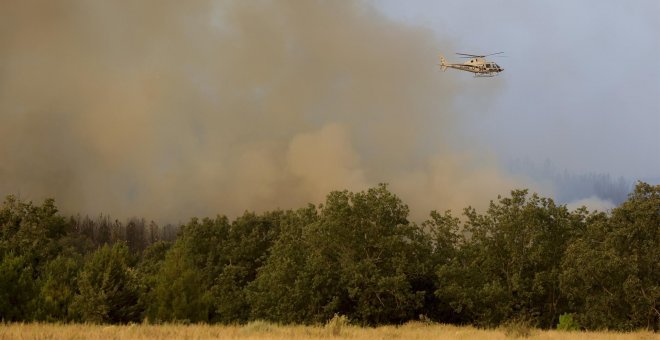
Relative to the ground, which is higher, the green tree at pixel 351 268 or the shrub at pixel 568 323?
the green tree at pixel 351 268

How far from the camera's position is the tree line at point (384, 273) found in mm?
42625

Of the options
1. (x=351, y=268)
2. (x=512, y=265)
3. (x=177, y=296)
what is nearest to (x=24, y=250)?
(x=177, y=296)

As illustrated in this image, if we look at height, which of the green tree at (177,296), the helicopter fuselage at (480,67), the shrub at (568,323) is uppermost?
the helicopter fuselage at (480,67)

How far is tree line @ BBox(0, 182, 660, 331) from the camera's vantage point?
140 ft

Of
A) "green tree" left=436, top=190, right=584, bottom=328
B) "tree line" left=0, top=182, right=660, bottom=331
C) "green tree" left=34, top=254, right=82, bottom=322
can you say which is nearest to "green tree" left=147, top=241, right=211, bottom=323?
"tree line" left=0, top=182, right=660, bottom=331

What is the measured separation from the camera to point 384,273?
1914 inches

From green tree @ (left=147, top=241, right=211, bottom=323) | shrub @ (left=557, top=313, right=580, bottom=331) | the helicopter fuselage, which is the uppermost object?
the helicopter fuselage

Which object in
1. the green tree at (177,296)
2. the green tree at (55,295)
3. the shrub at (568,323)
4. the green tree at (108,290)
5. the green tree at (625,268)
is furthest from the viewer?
the shrub at (568,323)

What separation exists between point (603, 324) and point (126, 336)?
1480 inches

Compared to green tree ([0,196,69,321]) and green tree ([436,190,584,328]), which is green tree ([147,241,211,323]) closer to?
green tree ([0,196,69,321])

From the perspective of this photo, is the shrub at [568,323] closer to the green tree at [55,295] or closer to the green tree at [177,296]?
the green tree at [177,296]

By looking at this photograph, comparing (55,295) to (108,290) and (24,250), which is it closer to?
(108,290)

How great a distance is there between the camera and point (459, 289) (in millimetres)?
50000

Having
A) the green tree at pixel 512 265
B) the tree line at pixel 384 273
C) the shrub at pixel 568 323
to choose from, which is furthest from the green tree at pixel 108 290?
the shrub at pixel 568 323
